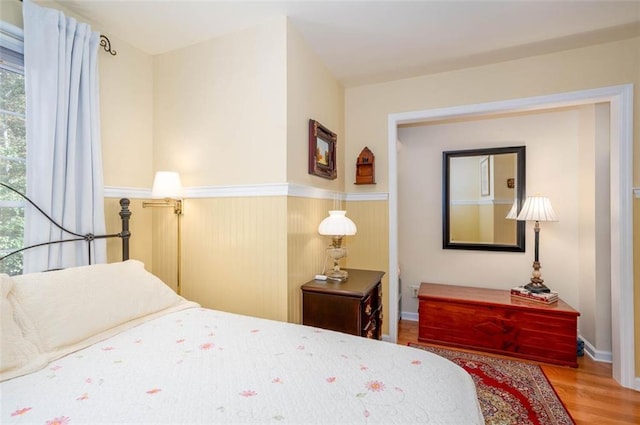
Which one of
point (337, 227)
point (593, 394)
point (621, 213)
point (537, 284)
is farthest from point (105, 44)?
point (593, 394)

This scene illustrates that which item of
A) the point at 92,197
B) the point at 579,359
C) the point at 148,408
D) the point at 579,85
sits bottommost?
the point at 579,359

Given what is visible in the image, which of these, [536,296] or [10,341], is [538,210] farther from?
[10,341]

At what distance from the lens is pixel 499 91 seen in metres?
2.53

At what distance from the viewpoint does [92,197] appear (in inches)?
71.7

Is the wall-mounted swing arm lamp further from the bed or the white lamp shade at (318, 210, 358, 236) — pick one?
the white lamp shade at (318, 210, 358, 236)

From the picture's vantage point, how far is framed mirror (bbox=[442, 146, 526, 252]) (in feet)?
10.3

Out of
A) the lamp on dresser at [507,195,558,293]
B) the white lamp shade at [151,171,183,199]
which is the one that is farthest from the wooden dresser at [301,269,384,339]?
the lamp on dresser at [507,195,558,293]

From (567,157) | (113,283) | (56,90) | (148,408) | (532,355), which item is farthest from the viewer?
(567,157)

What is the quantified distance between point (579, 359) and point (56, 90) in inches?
174

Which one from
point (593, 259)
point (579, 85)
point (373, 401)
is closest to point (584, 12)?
point (579, 85)

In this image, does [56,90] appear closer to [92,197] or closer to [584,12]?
[92,197]

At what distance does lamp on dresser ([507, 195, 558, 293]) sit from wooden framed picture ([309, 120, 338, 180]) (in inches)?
74.5

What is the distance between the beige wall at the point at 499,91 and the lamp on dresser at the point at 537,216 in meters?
0.33

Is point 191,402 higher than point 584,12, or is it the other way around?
point 584,12
